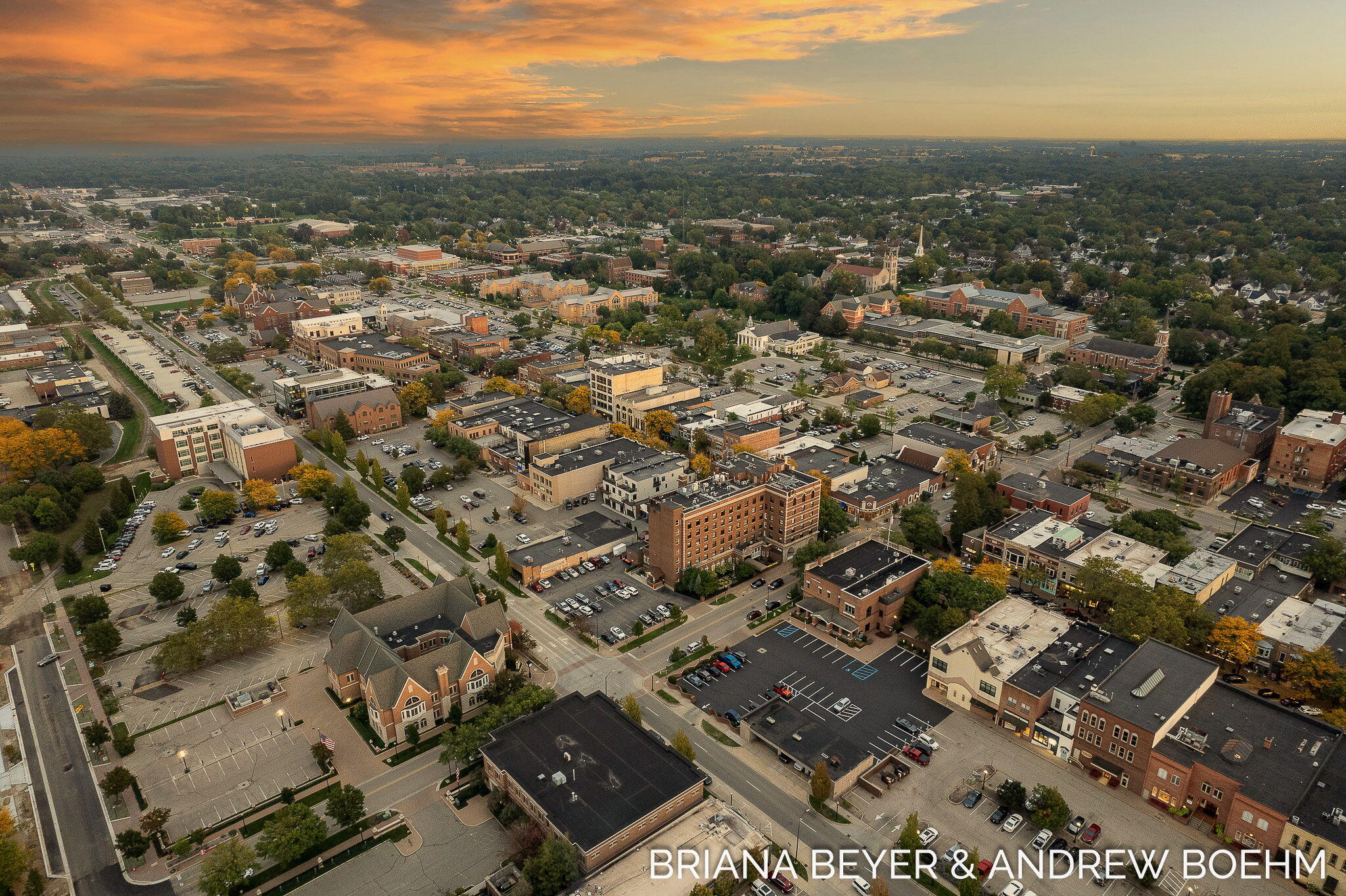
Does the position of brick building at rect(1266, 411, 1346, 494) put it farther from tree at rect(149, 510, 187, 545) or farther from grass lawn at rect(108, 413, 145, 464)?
grass lawn at rect(108, 413, 145, 464)

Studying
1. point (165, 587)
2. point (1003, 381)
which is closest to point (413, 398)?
point (165, 587)

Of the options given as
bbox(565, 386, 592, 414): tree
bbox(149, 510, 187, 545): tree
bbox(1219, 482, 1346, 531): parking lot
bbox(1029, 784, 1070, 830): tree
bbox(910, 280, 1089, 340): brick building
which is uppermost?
bbox(910, 280, 1089, 340): brick building

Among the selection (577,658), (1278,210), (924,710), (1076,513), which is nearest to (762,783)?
(924,710)

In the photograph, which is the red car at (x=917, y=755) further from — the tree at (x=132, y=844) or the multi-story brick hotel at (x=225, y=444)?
the multi-story brick hotel at (x=225, y=444)

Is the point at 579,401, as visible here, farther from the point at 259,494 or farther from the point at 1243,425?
the point at 1243,425

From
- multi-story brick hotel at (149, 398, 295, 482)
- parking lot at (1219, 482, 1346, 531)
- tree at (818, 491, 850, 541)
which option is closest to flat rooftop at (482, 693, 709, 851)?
tree at (818, 491, 850, 541)

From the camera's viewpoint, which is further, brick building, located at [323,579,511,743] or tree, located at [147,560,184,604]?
tree, located at [147,560,184,604]

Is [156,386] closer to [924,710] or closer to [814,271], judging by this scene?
[924,710]
